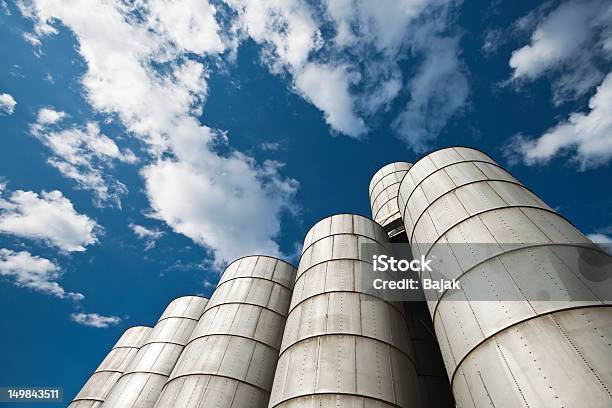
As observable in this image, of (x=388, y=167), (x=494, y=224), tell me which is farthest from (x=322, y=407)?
(x=388, y=167)

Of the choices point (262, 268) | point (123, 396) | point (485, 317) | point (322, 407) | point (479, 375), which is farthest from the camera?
point (262, 268)

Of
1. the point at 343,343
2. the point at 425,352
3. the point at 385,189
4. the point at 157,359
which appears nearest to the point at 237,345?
the point at 343,343

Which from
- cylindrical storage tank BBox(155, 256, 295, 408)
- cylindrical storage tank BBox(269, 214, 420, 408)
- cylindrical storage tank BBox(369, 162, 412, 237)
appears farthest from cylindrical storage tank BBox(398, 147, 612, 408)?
cylindrical storage tank BBox(369, 162, 412, 237)

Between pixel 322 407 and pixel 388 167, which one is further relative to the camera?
pixel 388 167

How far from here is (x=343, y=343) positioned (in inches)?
450

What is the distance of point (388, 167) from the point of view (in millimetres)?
33781

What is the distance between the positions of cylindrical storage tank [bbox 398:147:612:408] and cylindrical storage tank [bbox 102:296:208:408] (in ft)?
54.6

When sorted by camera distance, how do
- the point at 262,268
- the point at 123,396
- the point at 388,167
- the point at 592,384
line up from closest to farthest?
the point at 592,384 < the point at 123,396 < the point at 262,268 < the point at 388,167

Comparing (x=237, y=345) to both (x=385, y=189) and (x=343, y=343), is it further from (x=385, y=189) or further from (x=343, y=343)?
(x=385, y=189)

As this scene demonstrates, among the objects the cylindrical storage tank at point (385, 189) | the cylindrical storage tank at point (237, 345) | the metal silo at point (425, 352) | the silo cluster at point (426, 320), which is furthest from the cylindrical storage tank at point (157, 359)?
the cylindrical storage tank at point (385, 189)

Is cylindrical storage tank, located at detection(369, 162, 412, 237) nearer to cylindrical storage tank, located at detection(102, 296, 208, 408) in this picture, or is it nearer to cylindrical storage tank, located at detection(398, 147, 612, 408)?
cylindrical storage tank, located at detection(398, 147, 612, 408)

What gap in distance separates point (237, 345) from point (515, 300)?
11.9 m

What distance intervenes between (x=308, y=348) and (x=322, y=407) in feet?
7.47

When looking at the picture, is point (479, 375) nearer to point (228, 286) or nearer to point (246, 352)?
point (246, 352)
